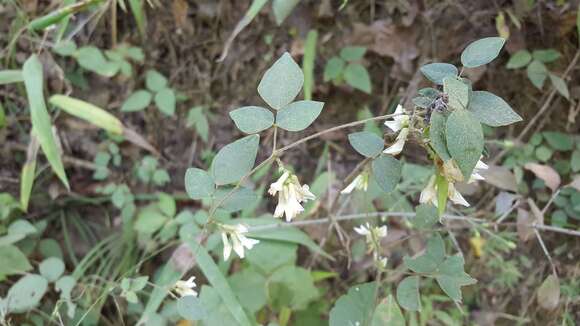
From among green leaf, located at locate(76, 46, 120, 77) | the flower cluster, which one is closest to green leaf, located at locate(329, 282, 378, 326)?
the flower cluster

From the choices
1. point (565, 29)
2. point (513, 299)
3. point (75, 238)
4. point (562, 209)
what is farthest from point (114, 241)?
point (565, 29)

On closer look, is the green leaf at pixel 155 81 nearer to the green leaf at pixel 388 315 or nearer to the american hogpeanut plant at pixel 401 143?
the american hogpeanut plant at pixel 401 143

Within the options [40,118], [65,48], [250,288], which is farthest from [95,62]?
[250,288]

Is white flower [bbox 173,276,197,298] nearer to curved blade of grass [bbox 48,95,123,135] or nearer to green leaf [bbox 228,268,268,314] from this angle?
green leaf [bbox 228,268,268,314]

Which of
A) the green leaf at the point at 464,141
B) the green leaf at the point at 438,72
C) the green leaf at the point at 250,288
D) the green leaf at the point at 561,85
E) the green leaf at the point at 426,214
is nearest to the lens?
the green leaf at the point at 464,141

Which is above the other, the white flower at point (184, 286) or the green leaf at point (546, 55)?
the green leaf at point (546, 55)

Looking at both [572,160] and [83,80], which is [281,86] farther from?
[83,80]

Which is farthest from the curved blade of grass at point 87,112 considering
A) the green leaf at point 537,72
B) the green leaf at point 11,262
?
the green leaf at point 537,72
